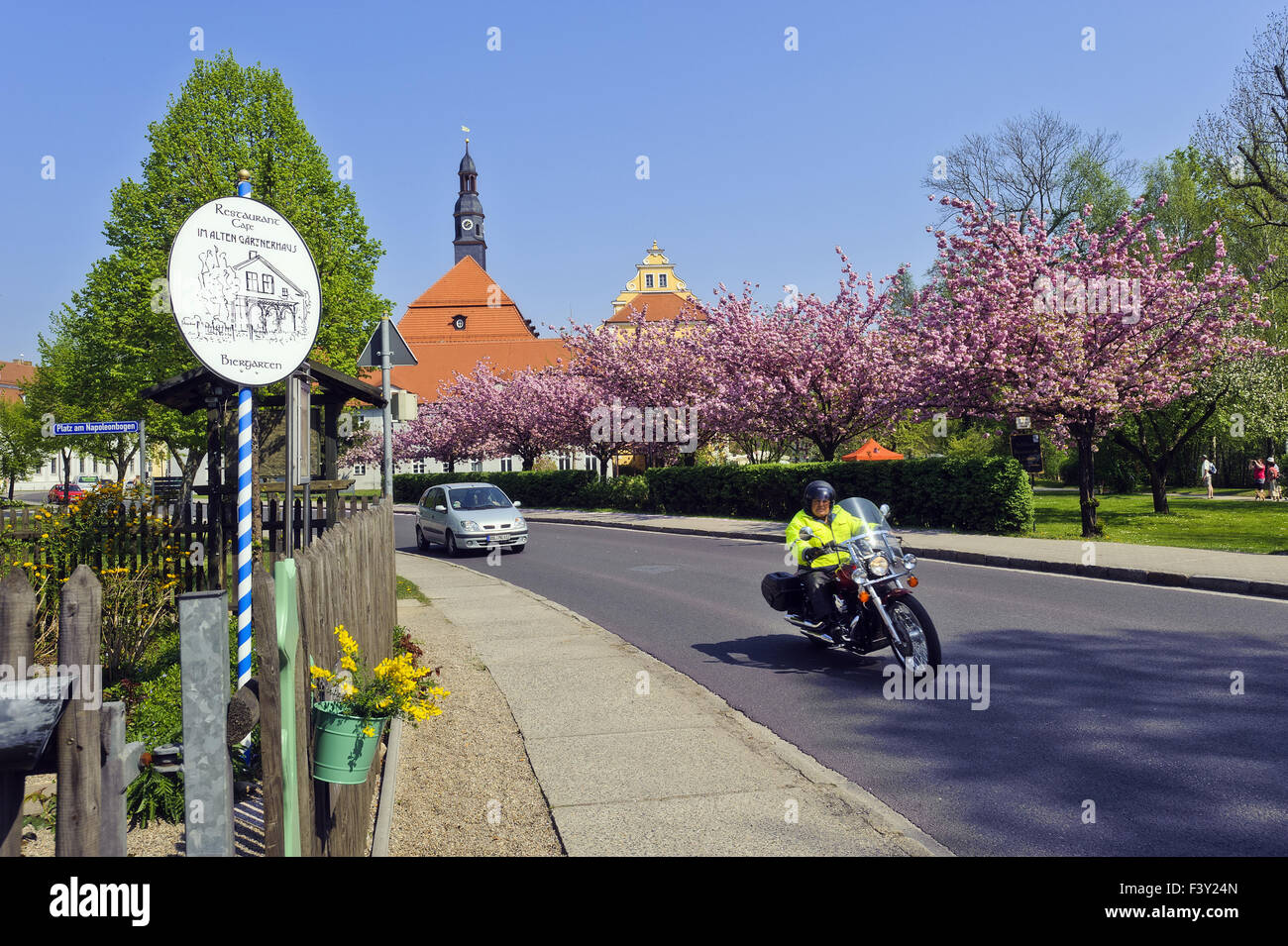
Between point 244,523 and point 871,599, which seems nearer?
point 244,523

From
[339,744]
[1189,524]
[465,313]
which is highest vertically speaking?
[465,313]

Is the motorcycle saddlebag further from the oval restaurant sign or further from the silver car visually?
the silver car

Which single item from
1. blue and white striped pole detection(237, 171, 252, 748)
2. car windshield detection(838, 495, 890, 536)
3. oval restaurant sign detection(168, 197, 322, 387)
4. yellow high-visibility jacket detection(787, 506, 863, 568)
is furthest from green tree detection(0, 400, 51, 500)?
oval restaurant sign detection(168, 197, 322, 387)

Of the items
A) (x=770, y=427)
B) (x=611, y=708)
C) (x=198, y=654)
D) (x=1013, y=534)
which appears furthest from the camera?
→ (x=770, y=427)

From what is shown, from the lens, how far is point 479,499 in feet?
75.3

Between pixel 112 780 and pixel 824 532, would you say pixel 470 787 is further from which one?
pixel 824 532

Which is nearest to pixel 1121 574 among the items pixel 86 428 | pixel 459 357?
pixel 86 428

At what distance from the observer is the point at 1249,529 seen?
22125 mm

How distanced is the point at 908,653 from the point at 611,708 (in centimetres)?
240

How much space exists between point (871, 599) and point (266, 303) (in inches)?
203

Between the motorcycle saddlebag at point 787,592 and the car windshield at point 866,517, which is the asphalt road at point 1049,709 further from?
the car windshield at point 866,517
